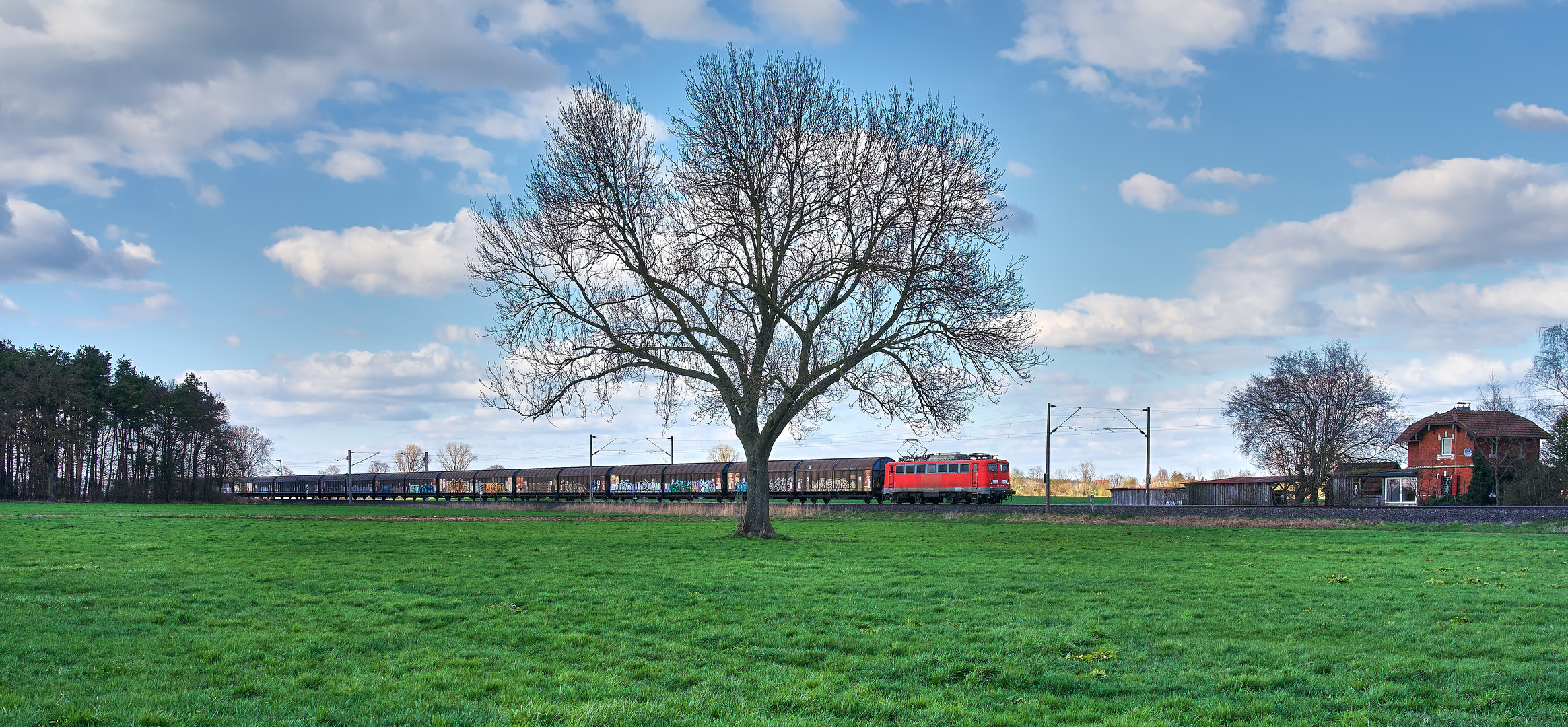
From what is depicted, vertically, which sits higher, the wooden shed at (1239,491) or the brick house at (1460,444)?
the brick house at (1460,444)

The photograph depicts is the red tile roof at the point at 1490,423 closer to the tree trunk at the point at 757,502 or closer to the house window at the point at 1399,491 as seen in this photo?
the house window at the point at 1399,491

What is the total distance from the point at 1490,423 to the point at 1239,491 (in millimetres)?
15391

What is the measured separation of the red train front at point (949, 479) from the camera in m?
62.0

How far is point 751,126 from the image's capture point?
27.5 meters

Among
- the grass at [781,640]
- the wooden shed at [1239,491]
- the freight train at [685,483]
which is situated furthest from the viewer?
the wooden shed at [1239,491]

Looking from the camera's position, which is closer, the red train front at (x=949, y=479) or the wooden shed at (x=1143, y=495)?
the red train front at (x=949, y=479)

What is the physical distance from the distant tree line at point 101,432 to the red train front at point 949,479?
6628 cm

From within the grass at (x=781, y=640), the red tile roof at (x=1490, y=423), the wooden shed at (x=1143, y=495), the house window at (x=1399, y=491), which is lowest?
the wooden shed at (x=1143, y=495)

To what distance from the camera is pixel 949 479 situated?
207 feet

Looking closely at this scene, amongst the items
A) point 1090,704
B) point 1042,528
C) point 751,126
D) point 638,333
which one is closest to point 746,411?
point 638,333

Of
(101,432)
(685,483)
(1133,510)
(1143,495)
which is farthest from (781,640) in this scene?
(101,432)

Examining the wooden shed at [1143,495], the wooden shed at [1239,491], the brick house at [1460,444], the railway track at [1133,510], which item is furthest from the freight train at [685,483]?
the brick house at [1460,444]

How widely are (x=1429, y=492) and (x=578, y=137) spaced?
63.9 metres

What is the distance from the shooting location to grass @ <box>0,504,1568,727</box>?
7.57 metres
